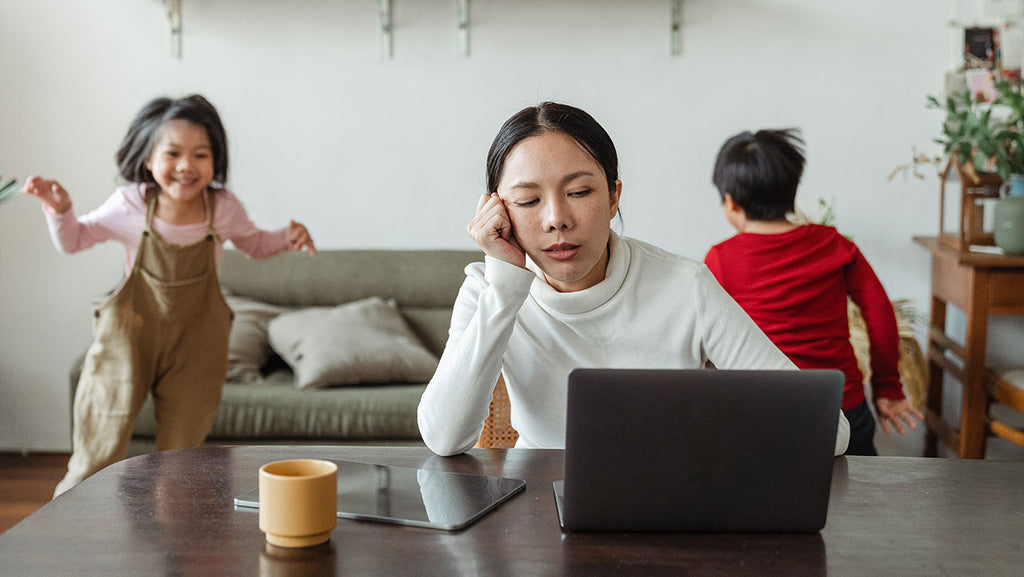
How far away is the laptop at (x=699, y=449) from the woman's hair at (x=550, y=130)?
1.86 feet

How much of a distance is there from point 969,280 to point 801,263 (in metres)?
1.05

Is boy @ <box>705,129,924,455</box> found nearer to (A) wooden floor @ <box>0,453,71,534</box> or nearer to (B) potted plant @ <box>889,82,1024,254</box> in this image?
(B) potted plant @ <box>889,82,1024,254</box>

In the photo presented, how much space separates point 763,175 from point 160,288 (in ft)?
4.78

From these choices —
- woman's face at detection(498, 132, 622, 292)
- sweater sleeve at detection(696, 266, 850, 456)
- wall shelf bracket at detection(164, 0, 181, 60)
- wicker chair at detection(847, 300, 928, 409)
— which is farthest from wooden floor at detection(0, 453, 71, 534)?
wicker chair at detection(847, 300, 928, 409)

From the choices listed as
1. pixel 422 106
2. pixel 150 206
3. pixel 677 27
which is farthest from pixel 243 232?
pixel 677 27

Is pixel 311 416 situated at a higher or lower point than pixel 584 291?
lower

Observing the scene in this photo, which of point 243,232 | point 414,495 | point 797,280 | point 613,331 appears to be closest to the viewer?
point 414,495

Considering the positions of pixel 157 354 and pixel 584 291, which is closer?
pixel 584 291

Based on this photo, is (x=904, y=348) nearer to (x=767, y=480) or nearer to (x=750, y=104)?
(x=750, y=104)

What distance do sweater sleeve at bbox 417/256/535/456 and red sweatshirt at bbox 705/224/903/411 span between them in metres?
0.91

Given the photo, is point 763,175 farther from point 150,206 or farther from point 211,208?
point 150,206

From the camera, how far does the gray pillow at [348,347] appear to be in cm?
293

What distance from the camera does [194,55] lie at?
350 cm

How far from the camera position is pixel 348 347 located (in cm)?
298
